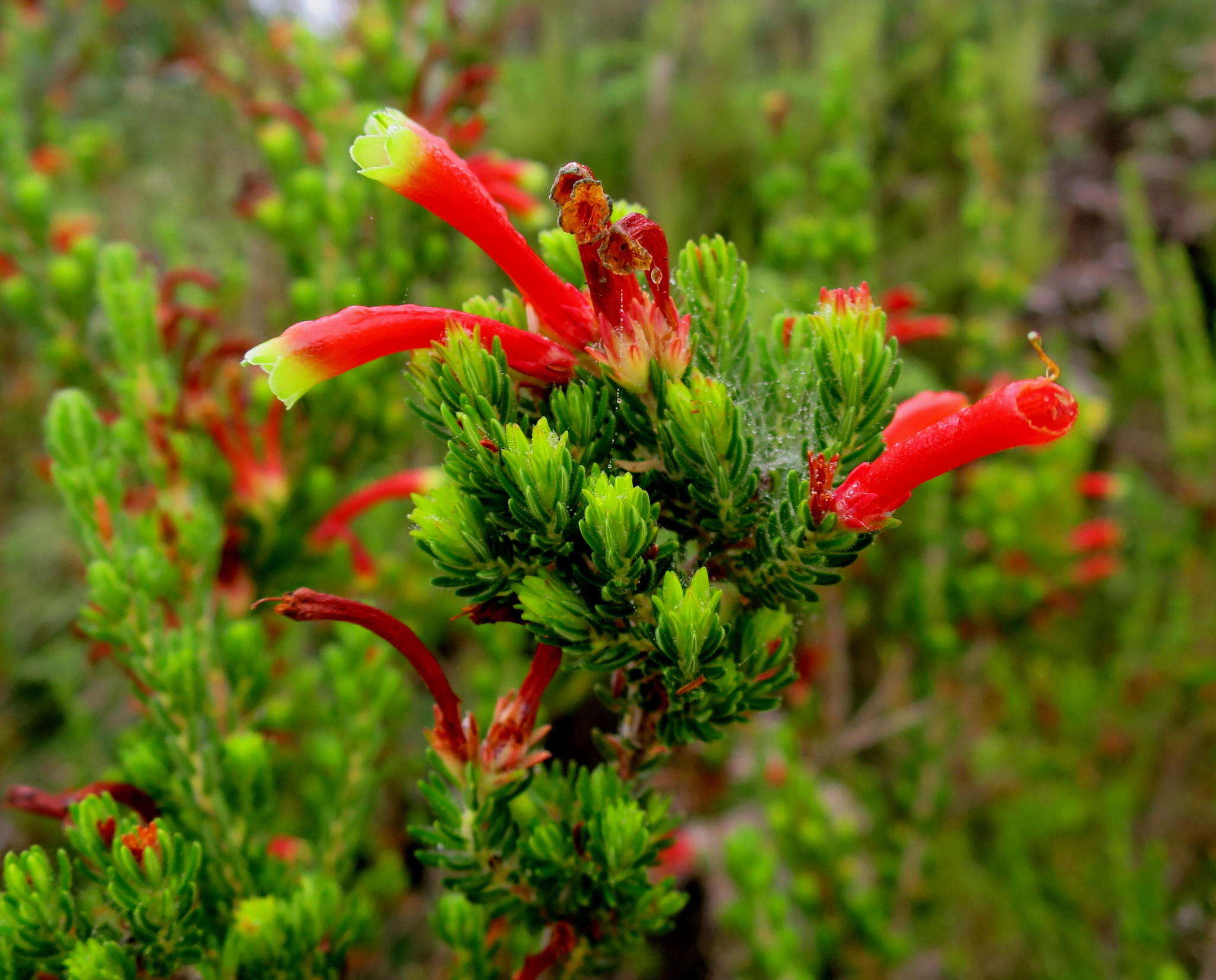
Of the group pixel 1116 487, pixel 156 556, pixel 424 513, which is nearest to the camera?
pixel 424 513

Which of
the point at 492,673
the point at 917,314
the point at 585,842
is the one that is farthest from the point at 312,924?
the point at 917,314

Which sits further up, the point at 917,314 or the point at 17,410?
the point at 17,410

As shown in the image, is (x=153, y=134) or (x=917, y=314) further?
(x=153, y=134)

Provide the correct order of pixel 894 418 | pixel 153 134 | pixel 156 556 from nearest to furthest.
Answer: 1. pixel 894 418
2. pixel 156 556
3. pixel 153 134

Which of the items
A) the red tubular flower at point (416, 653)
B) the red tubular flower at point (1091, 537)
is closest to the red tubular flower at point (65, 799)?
the red tubular flower at point (416, 653)

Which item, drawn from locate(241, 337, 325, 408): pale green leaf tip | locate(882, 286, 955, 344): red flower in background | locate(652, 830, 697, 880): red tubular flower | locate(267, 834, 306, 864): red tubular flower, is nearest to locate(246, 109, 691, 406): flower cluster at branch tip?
locate(241, 337, 325, 408): pale green leaf tip

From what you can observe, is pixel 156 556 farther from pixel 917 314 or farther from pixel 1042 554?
pixel 917 314

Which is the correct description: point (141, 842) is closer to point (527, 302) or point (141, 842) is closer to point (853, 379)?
point (527, 302)
